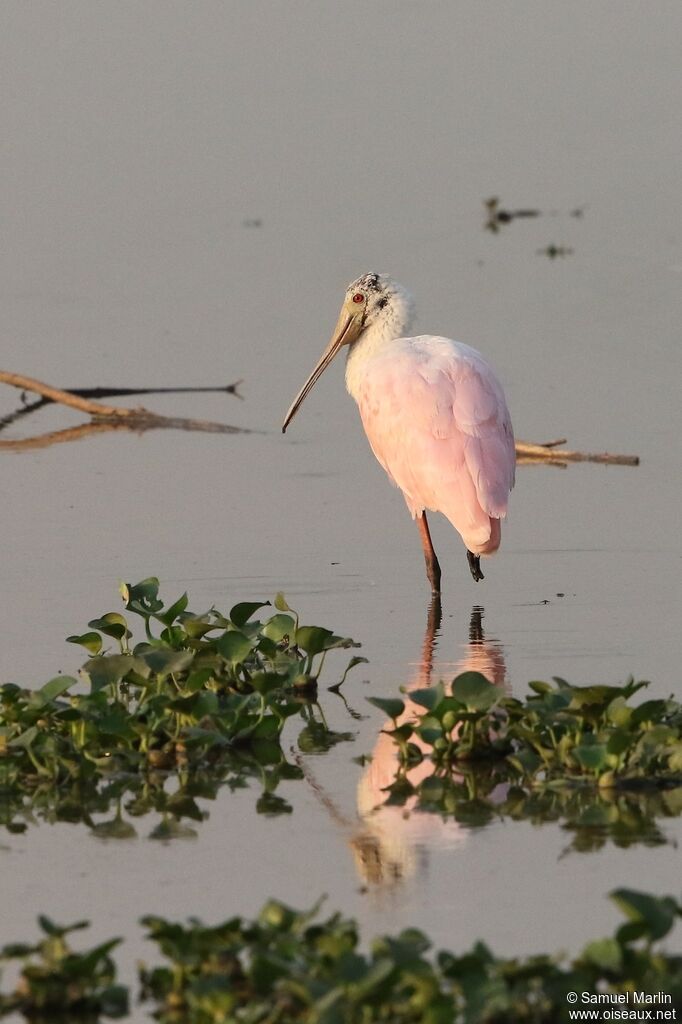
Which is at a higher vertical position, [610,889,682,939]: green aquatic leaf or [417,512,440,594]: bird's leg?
[417,512,440,594]: bird's leg

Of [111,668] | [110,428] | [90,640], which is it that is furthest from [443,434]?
[110,428]

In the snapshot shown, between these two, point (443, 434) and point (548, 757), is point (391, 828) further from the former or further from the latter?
point (443, 434)

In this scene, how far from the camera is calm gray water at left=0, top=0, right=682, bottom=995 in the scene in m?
6.68

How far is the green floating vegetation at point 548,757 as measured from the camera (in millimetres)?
6988

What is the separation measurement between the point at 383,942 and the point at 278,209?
20135 millimetres

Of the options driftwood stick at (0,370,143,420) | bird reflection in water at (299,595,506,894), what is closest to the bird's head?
driftwood stick at (0,370,143,420)

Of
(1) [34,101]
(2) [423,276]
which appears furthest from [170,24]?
(2) [423,276]

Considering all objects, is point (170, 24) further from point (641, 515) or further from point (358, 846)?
point (358, 846)

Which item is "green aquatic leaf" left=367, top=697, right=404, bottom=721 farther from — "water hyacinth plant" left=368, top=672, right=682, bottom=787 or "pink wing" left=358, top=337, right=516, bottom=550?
"pink wing" left=358, top=337, right=516, bottom=550

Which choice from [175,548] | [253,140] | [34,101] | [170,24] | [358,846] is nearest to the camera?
[358,846]

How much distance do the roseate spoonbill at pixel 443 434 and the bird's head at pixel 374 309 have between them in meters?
0.65

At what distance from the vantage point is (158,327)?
62.5ft

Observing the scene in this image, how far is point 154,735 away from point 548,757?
1.36 metres

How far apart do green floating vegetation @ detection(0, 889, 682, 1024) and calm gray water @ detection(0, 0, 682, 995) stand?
1.57 feet
